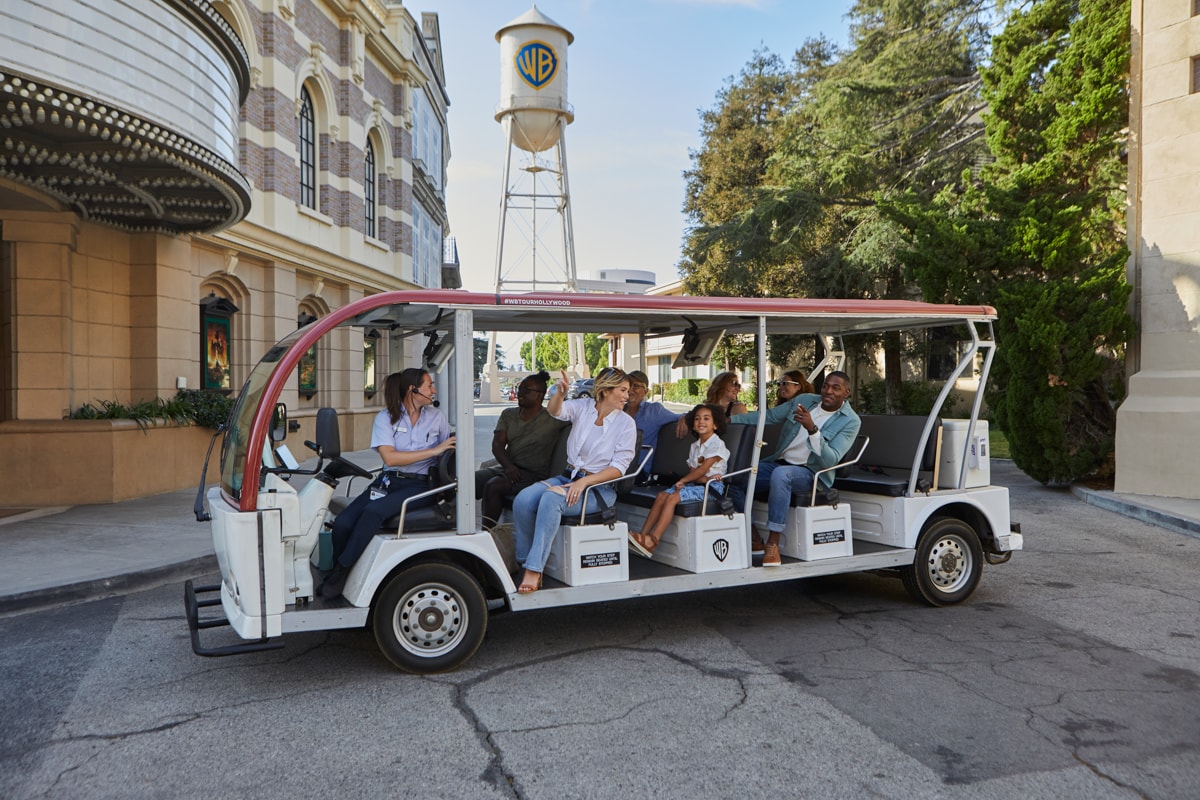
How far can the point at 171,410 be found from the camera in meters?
12.6

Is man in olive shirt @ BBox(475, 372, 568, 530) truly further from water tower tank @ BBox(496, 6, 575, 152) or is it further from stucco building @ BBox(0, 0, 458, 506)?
water tower tank @ BBox(496, 6, 575, 152)

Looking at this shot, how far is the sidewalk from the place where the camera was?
7.21m

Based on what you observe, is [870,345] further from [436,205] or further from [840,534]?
[840,534]

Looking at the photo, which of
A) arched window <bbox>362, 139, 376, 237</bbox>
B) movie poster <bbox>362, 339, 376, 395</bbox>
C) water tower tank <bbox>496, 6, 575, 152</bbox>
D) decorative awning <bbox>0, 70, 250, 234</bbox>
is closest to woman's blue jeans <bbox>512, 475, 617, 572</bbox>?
decorative awning <bbox>0, 70, 250, 234</bbox>

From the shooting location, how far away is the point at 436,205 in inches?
1198

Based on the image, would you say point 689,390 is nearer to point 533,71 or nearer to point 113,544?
point 533,71

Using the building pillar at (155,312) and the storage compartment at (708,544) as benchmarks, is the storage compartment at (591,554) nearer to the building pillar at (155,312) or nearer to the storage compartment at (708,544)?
the storage compartment at (708,544)

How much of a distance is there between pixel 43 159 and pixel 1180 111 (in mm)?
13800

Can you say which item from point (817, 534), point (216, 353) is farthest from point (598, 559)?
point (216, 353)

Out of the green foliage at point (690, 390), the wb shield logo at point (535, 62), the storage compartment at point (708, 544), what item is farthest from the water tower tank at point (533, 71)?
the storage compartment at point (708, 544)

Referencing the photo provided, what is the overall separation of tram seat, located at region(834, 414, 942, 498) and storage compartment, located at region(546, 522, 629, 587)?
2143 mm

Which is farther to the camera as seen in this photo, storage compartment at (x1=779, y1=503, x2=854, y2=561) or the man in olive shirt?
the man in olive shirt

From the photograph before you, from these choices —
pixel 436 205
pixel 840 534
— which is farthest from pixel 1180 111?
pixel 436 205

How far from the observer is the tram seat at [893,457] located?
6648 millimetres
